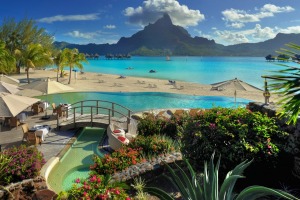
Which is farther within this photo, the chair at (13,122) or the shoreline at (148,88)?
the shoreline at (148,88)

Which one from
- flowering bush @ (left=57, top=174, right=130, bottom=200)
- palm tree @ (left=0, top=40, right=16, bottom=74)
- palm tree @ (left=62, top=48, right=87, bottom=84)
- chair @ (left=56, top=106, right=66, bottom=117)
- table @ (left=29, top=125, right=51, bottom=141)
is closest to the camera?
flowering bush @ (left=57, top=174, right=130, bottom=200)

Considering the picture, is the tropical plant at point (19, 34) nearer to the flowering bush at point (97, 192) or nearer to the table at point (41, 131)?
the table at point (41, 131)

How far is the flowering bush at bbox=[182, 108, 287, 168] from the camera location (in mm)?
6668

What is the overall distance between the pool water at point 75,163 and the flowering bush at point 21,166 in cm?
96

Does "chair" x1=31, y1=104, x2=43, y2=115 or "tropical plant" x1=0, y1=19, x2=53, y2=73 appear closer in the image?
"chair" x1=31, y1=104, x2=43, y2=115

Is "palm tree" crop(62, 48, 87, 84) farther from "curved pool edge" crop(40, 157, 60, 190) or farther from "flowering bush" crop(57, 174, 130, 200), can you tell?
"flowering bush" crop(57, 174, 130, 200)

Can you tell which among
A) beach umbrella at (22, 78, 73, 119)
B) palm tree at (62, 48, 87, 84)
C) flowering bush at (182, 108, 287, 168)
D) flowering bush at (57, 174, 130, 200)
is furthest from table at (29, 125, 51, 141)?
palm tree at (62, 48, 87, 84)

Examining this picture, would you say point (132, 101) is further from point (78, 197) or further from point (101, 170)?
point (78, 197)

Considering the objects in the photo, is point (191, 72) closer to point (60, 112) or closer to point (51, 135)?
point (60, 112)

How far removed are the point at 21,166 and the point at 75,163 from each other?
9.19 feet

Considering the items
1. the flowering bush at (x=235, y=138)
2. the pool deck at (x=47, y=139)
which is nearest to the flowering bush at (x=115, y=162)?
the flowering bush at (x=235, y=138)

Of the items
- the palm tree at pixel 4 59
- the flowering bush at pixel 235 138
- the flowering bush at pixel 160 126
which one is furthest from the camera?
the palm tree at pixel 4 59

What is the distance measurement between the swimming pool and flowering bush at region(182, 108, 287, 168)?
17.3m

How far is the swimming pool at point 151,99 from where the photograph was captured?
26.4 m
